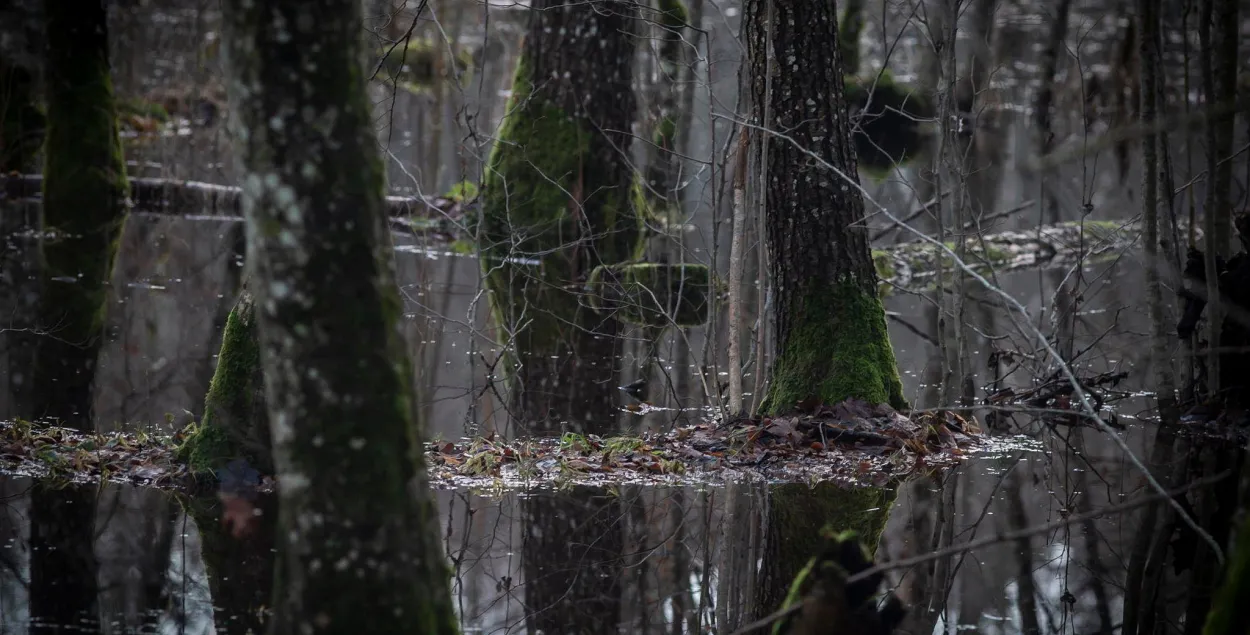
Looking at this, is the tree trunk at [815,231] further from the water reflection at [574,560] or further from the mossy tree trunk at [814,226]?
the water reflection at [574,560]

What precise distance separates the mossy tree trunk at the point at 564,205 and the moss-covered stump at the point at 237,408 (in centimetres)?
275

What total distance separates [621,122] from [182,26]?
2645cm

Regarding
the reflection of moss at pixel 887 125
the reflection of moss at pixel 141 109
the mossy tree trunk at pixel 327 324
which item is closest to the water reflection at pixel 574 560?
the mossy tree trunk at pixel 327 324

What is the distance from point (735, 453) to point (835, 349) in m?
1.15

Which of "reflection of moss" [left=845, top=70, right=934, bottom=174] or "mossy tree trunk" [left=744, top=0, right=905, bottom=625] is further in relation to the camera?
"reflection of moss" [left=845, top=70, right=934, bottom=174]

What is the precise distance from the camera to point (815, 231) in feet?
28.3

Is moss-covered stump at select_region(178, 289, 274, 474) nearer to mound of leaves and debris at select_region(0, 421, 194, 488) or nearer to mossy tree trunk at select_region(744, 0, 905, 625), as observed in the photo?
mound of leaves and debris at select_region(0, 421, 194, 488)

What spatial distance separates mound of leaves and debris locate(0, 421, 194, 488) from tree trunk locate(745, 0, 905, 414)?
13.8 ft

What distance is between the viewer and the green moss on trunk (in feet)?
28.5

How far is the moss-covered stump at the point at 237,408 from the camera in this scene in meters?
7.12

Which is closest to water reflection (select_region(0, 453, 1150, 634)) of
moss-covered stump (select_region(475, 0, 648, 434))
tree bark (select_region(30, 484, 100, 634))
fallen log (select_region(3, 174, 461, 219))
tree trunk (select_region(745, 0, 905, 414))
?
tree bark (select_region(30, 484, 100, 634))

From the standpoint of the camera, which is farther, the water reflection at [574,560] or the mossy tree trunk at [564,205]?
the mossy tree trunk at [564,205]

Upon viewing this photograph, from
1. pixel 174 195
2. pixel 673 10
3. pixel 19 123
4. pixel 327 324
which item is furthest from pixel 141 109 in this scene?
pixel 327 324

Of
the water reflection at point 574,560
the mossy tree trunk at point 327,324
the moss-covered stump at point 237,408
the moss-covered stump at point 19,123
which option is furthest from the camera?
the moss-covered stump at point 19,123
